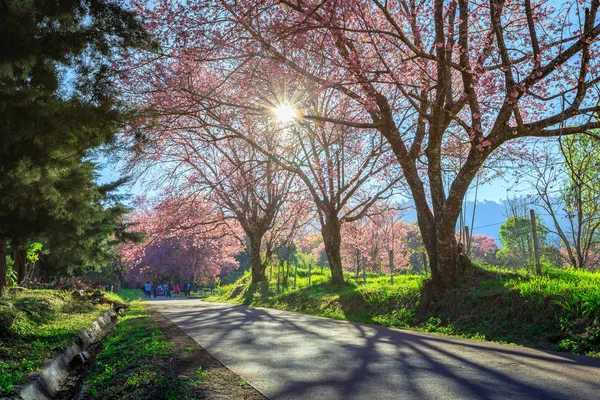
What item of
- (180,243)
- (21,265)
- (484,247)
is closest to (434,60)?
(21,265)

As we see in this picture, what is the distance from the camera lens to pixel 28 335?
266 inches

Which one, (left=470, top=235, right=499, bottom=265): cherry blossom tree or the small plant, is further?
(left=470, top=235, right=499, bottom=265): cherry blossom tree

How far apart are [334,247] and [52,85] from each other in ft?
36.6

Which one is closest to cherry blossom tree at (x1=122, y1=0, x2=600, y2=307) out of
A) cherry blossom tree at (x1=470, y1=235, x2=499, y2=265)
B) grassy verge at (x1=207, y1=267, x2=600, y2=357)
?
grassy verge at (x1=207, y1=267, x2=600, y2=357)

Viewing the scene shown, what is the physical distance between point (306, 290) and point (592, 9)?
12644 mm

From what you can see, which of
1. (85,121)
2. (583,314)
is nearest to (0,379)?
(85,121)

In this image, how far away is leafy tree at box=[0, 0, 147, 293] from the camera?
253 inches

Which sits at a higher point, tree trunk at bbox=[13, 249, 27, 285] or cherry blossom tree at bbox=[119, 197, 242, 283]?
cherry blossom tree at bbox=[119, 197, 242, 283]

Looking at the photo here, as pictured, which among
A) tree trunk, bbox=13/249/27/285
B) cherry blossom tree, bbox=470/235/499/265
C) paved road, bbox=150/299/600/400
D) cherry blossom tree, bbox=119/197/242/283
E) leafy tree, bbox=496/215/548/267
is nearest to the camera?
paved road, bbox=150/299/600/400

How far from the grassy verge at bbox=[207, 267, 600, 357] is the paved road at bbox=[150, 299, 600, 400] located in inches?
24.8

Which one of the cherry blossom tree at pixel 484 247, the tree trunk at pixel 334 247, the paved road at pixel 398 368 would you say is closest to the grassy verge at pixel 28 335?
the paved road at pixel 398 368

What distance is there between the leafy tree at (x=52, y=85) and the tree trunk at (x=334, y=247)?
9834 mm

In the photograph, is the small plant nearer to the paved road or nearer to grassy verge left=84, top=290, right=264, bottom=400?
grassy verge left=84, top=290, right=264, bottom=400

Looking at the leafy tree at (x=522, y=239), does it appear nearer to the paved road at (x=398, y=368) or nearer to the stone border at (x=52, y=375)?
the paved road at (x=398, y=368)
